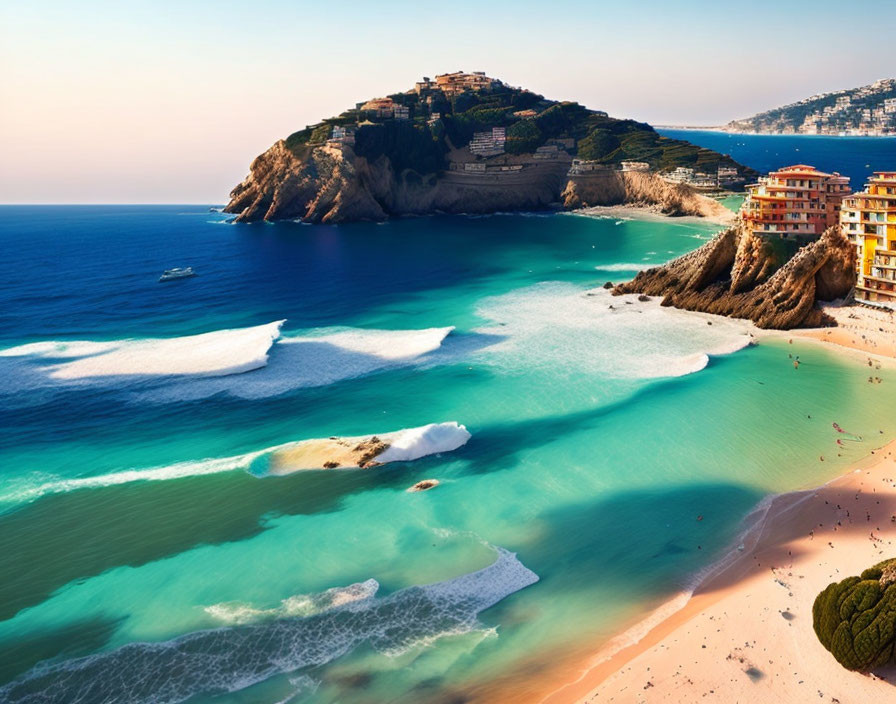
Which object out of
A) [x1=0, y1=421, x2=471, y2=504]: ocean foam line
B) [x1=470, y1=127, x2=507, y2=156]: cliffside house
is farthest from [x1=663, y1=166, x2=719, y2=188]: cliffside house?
[x1=0, y1=421, x2=471, y2=504]: ocean foam line

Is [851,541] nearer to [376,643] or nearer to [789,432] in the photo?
[789,432]

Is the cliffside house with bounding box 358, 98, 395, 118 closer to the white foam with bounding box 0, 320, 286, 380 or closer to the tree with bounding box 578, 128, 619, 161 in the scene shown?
the tree with bounding box 578, 128, 619, 161

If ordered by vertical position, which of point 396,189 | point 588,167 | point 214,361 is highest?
point 588,167

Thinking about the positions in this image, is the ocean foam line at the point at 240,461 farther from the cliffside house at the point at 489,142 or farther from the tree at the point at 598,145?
the cliffside house at the point at 489,142

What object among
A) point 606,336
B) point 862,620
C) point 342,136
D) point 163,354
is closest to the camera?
point 862,620

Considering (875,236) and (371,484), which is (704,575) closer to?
(371,484)

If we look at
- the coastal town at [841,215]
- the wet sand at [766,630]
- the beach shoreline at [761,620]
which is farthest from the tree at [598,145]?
the wet sand at [766,630]

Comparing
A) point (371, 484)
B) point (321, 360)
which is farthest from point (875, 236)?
point (371, 484)

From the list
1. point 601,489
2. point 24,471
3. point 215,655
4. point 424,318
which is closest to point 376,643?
point 215,655
